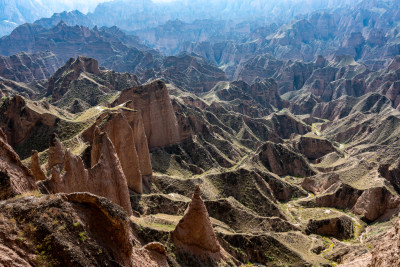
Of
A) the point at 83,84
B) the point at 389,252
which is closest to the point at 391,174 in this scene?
the point at 389,252

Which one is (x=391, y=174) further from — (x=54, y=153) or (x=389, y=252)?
(x=54, y=153)

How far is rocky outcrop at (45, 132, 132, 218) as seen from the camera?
2854 cm

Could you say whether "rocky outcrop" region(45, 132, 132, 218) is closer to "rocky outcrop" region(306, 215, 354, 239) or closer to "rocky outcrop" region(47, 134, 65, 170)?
"rocky outcrop" region(47, 134, 65, 170)

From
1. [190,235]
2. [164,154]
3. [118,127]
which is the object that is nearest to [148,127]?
[164,154]

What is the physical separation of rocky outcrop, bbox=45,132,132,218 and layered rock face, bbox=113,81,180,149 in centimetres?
3232

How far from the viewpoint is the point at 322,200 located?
62719 mm

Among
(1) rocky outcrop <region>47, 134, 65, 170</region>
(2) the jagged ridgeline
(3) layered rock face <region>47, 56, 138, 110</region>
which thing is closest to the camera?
(2) the jagged ridgeline

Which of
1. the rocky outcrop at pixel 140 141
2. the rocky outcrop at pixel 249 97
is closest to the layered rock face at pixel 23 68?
the rocky outcrop at pixel 249 97

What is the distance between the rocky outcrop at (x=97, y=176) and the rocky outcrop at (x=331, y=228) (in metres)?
30.8

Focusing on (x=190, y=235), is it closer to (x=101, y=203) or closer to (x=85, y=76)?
(x=101, y=203)

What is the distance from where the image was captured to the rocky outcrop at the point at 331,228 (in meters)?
51.3

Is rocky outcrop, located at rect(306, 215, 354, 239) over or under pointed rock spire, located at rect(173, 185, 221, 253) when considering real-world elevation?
under

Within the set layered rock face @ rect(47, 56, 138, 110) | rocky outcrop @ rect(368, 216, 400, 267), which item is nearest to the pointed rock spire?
rocky outcrop @ rect(368, 216, 400, 267)

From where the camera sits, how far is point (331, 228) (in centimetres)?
5194
